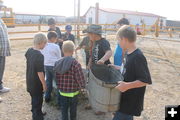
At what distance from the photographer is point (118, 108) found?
2.18 metres

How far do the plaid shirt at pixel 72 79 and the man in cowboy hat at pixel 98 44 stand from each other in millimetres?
578

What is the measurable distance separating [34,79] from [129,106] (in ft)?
4.88

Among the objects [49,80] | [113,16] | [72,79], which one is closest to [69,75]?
[72,79]

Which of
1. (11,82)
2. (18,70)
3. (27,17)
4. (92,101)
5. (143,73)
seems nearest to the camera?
(143,73)

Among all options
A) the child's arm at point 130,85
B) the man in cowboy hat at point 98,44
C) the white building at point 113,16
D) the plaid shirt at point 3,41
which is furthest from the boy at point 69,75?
the white building at point 113,16

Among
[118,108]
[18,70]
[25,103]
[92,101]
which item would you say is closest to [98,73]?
[92,101]

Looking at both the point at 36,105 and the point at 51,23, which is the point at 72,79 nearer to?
the point at 36,105

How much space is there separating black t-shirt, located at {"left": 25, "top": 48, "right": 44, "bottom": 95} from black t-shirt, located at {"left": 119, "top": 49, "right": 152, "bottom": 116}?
4.12ft

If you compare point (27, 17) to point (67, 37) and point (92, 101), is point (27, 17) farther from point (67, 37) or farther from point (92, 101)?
point (92, 101)

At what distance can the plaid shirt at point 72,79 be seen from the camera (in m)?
2.76

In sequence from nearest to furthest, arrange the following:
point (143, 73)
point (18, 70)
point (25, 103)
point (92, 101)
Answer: point (143, 73)
point (92, 101)
point (25, 103)
point (18, 70)

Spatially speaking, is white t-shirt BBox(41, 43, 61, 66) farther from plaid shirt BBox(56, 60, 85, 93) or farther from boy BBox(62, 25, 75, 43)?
boy BBox(62, 25, 75, 43)

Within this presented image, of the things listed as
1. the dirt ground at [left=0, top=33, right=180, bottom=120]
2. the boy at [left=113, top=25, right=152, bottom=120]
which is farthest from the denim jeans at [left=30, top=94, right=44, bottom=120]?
the boy at [left=113, top=25, right=152, bottom=120]

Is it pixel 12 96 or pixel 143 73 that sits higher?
pixel 143 73
